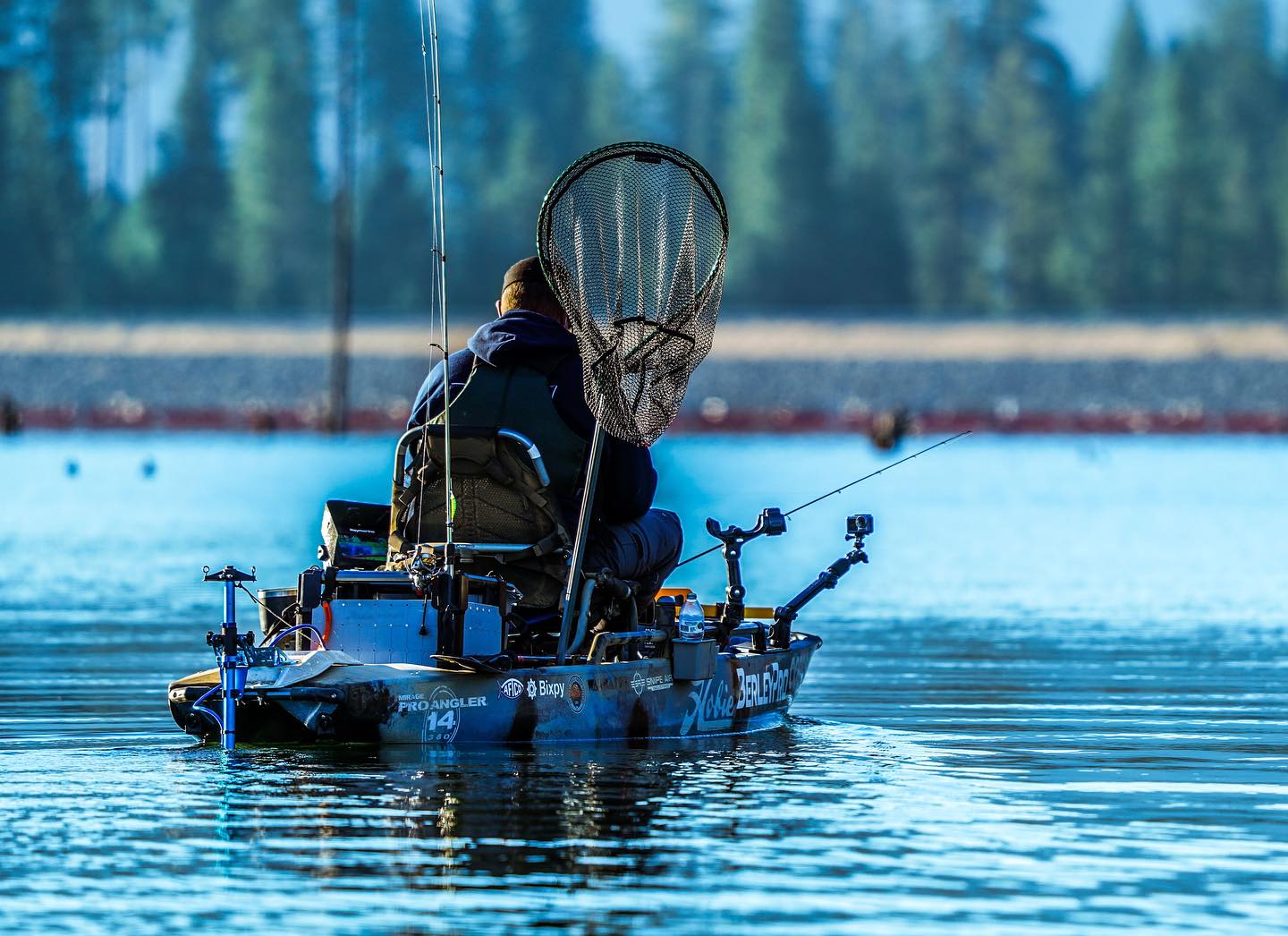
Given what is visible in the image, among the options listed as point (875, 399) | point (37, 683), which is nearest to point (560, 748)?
point (37, 683)

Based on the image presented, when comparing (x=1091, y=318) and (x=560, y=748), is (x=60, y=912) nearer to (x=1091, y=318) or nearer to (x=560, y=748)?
(x=560, y=748)

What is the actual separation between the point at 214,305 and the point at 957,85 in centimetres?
4379

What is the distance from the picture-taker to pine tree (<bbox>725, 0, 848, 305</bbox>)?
5079 inches

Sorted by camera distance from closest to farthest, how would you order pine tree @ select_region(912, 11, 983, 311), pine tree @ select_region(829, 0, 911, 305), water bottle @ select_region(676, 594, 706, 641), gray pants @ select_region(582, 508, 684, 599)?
gray pants @ select_region(582, 508, 684, 599), water bottle @ select_region(676, 594, 706, 641), pine tree @ select_region(829, 0, 911, 305), pine tree @ select_region(912, 11, 983, 311)

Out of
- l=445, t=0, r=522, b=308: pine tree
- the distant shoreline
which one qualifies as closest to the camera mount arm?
the distant shoreline

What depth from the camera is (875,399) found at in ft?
352

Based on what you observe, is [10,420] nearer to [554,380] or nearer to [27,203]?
[27,203]

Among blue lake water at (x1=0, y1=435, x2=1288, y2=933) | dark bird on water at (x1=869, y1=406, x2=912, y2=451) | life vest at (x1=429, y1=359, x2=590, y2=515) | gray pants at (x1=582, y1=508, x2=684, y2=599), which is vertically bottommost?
blue lake water at (x1=0, y1=435, x2=1288, y2=933)

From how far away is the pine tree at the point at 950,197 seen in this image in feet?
449

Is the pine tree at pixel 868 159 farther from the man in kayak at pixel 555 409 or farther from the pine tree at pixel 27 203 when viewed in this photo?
the man in kayak at pixel 555 409

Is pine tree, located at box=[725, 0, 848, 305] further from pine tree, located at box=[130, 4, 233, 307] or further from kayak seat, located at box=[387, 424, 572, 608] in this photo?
kayak seat, located at box=[387, 424, 572, 608]

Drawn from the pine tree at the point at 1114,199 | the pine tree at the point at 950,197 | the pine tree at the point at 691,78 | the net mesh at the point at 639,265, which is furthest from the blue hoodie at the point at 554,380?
the pine tree at the point at 691,78

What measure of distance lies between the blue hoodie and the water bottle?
877mm

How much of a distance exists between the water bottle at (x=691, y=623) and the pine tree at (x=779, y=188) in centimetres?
10799
